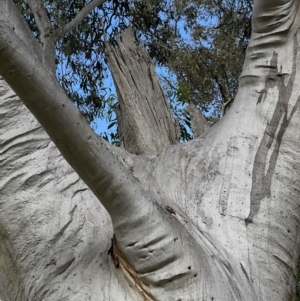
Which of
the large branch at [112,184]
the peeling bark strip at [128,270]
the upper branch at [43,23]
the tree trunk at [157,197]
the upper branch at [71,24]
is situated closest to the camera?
the large branch at [112,184]

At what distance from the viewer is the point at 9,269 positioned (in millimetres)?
1658

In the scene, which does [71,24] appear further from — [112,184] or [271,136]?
[112,184]

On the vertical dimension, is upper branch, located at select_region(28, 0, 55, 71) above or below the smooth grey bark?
above

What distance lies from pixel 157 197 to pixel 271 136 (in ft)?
1.29

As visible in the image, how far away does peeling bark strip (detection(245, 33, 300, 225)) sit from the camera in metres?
1.75

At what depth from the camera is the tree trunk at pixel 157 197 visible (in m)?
1.35

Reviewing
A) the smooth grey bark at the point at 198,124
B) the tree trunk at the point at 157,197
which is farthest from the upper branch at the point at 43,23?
the tree trunk at the point at 157,197

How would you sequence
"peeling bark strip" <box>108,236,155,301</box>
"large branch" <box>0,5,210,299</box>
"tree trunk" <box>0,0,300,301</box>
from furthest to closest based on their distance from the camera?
"peeling bark strip" <box>108,236,155,301</box>
"tree trunk" <box>0,0,300,301</box>
"large branch" <box>0,5,210,299</box>

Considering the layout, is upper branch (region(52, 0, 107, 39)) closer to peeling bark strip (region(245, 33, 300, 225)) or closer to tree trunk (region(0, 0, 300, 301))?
tree trunk (region(0, 0, 300, 301))

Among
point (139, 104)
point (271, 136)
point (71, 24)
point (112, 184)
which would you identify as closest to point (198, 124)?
point (139, 104)

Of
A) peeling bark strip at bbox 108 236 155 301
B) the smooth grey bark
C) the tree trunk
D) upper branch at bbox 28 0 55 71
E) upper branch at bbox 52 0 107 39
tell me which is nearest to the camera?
the tree trunk

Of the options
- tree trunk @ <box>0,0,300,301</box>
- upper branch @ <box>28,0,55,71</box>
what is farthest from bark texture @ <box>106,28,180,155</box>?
upper branch @ <box>28,0,55,71</box>

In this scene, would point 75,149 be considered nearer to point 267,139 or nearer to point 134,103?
point 267,139

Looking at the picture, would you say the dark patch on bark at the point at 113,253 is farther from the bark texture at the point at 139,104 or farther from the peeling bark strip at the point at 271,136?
the bark texture at the point at 139,104
